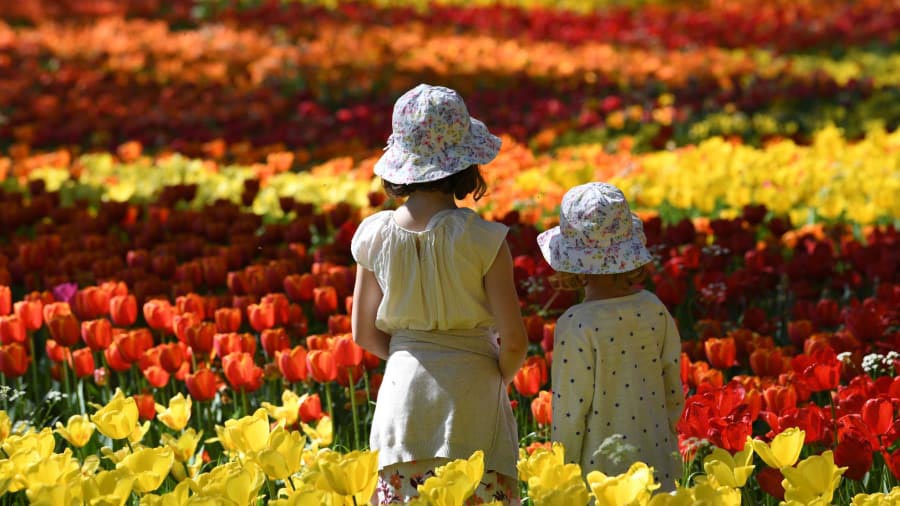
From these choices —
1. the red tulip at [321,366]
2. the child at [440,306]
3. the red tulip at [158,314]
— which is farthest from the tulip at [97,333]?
the child at [440,306]

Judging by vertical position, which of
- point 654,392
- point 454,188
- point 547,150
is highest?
point 454,188

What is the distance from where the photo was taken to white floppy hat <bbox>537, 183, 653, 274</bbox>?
2934mm

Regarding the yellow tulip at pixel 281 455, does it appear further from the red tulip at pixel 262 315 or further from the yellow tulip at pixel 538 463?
the red tulip at pixel 262 315

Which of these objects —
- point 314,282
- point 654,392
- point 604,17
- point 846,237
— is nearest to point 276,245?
point 314,282

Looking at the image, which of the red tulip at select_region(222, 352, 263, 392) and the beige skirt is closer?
the beige skirt

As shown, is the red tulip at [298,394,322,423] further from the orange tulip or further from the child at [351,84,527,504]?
the orange tulip

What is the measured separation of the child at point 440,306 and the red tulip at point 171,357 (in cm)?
96

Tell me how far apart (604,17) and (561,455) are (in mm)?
13297

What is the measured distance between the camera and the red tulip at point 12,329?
4002mm

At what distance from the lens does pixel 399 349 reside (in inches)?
120

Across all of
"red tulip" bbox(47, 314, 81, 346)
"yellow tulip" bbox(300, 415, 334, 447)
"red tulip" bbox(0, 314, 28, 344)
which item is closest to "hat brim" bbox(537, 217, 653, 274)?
"yellow tulip" bbox(300, 415, 334, 447)

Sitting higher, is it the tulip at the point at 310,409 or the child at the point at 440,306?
the child at the point at 440,306

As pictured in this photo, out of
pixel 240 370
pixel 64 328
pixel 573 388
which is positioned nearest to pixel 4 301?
pixel 64 328

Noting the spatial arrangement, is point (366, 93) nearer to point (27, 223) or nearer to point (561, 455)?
point (27, 223)
